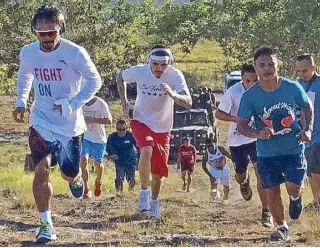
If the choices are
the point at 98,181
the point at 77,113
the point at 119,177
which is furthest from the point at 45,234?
the point at 119,177

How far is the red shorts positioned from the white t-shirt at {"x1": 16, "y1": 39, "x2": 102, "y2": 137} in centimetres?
193

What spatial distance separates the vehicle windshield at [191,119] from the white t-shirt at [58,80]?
1820 cm

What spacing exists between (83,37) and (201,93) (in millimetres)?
4230

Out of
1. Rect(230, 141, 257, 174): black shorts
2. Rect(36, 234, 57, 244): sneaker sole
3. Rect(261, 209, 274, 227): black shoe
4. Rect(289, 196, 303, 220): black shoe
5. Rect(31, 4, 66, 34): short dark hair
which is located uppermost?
Rect(31, 4, 66, 34): short dark hair

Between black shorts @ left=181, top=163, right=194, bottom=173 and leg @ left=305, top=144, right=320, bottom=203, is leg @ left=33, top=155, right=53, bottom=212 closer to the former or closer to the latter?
leg @ left=305, top=144, right=320, bottom=203

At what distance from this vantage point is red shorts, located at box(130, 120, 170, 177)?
945 centimetres

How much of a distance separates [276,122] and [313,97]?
242cm

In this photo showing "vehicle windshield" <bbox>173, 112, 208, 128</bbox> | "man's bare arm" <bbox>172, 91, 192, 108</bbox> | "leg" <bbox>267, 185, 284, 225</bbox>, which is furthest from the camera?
"vehicle windshield" <bbox>173, 112, 208, 128</bbox>

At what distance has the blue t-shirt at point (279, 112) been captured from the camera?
7.52m

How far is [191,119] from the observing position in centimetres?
2595

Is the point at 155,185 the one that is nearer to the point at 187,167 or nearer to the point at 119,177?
the point at 119,177

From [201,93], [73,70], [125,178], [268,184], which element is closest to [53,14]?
[73,70]

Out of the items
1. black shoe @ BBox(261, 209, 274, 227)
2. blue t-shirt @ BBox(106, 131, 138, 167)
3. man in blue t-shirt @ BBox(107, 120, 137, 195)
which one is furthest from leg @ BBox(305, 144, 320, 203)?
blue t-shirt @ BBox(106, 131, 138, 167)

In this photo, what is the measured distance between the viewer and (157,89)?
937 cm
